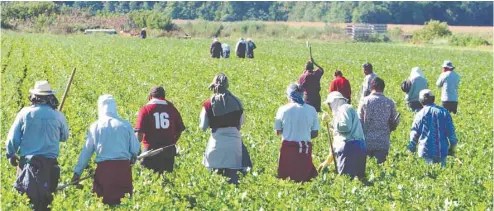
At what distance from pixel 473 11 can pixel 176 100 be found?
113 m

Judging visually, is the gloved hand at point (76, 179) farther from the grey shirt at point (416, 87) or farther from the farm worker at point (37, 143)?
the grey shirt at point (416, 87)

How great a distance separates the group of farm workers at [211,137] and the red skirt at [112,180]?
10 mm

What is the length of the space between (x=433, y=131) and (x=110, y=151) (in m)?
4.46

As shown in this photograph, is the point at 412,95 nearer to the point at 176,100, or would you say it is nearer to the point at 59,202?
the point at 176,100

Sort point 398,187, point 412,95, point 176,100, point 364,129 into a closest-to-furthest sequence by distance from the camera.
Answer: point 398,187 < point 364,129 < point 412,95 < point 176,100

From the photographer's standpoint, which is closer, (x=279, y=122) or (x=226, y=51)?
(x=279, y=122)

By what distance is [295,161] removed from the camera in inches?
376

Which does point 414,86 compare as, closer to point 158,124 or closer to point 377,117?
point 377,117

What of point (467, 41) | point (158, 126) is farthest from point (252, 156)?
point (467, 41)

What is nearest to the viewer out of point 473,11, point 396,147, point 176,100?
point 396,147

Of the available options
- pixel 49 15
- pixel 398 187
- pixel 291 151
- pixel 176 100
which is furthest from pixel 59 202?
pixel 49 15

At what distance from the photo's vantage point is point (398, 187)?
9.16 meters

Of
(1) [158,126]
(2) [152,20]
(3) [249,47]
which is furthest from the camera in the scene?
(2) [152,20]

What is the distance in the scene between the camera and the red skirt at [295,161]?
9.49 m
